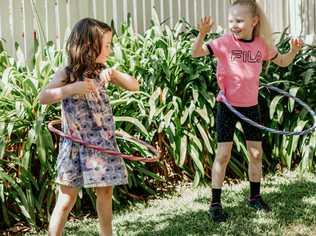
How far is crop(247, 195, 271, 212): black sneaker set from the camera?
5.25 metres

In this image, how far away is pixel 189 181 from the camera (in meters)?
6.34

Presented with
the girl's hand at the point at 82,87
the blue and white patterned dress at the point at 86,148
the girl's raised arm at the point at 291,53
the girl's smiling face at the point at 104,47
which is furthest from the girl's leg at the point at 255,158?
the girl's hand at the point at 82,87

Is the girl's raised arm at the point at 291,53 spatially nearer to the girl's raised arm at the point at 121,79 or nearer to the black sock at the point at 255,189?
the black sock at the point at 255,189

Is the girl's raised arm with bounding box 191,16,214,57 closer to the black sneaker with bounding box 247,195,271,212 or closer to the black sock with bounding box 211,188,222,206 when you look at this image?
the black sock with bounding box 211,188,222,206

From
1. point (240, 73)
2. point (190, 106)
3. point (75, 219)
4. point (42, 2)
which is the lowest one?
point (75, 219)

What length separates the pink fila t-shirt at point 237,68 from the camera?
16.4 ft

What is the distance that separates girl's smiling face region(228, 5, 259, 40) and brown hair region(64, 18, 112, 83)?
4.09 ft

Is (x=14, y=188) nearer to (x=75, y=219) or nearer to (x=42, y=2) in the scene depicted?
(x=75, y=219)

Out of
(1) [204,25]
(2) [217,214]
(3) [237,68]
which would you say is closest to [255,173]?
(2) [217,214]

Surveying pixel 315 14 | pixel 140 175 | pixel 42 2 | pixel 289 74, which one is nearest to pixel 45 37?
pixel 42 2

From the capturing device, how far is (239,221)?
4980 millimetres

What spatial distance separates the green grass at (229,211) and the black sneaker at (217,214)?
0.05 m

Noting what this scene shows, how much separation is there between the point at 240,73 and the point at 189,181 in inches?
64.9

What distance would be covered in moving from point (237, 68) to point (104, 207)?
1.48 meters
